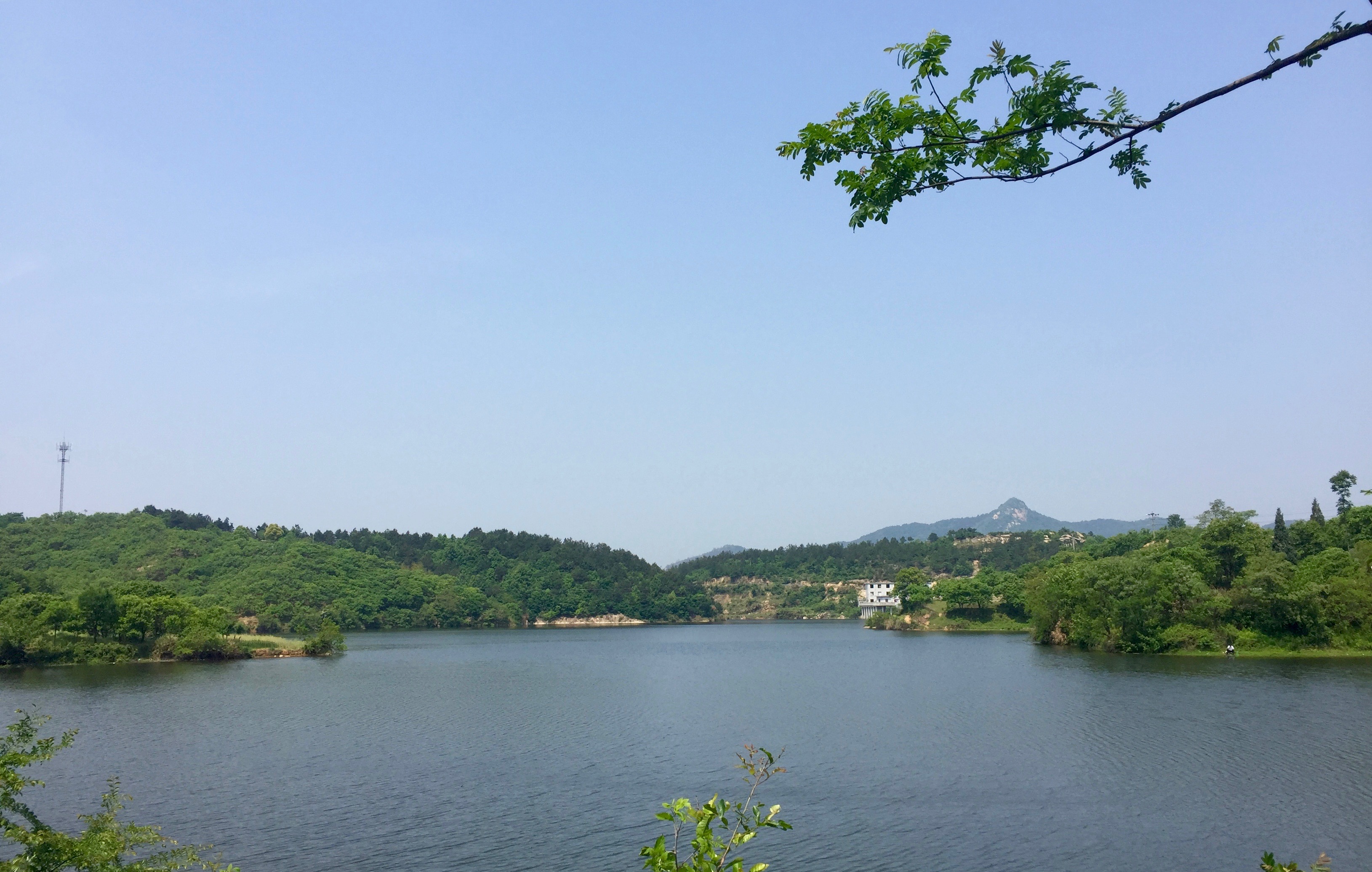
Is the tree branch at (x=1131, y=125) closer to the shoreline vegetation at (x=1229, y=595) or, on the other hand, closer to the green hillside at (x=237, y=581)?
the shoreline vegetation at (x=1229, y=595)

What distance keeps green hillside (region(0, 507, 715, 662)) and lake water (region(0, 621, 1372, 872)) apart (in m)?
26.1

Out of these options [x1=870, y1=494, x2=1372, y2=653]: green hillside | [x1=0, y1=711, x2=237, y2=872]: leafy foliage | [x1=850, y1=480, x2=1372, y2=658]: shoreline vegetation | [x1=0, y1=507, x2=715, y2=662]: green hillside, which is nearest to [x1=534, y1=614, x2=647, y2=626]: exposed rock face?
[x1=0, y1=507, x2=715, y2=662]: green hillside

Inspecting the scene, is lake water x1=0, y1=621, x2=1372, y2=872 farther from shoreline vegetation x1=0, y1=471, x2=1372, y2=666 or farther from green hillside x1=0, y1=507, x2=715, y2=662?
green hillside x1=0, y1=507, x2=715, y2=662

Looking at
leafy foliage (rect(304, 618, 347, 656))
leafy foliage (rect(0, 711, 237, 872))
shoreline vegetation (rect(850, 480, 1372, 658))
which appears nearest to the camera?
leafy foliage (rect(0, 711, 237, 872))

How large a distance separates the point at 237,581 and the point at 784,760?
119 meters

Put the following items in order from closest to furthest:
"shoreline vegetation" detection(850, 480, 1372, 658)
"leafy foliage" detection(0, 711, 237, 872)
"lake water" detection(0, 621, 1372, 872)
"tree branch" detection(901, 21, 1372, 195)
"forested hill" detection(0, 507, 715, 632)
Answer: "tree branch" detection(901, 21, 1372, 195) < "leafy foliage" detection(0, 711, 237, 872) < "lake water" detection(0, 621, 1372, 872) < "shoreline vegetation" detection(850, 480, 1372, 658) < "forested hill" detection(0, 507, 715, 632)

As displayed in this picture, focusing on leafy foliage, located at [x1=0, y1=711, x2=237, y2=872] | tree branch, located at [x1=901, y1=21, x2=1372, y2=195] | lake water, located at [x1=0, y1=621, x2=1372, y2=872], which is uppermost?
tree branch, located at [x1=901, y1=21, x2=1372, y2=195]

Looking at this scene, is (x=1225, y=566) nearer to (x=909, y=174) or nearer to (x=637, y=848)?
(x=637, y=848)

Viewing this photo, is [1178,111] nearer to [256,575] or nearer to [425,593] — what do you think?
[256,575]

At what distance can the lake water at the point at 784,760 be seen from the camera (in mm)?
23656

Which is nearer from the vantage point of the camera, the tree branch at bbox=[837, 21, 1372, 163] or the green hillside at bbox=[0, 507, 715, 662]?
the tree branch at bbox=[837, 21, 1372, 163]

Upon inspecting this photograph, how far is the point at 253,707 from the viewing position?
50.5 m

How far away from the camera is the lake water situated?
23.7m

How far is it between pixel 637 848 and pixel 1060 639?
69.5 metres
